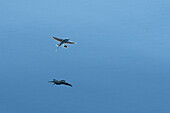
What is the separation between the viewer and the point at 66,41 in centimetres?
1277

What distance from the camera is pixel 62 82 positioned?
12.3m

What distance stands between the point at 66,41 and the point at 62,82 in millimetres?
1443

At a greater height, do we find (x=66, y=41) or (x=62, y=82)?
(x=66, y=41)
